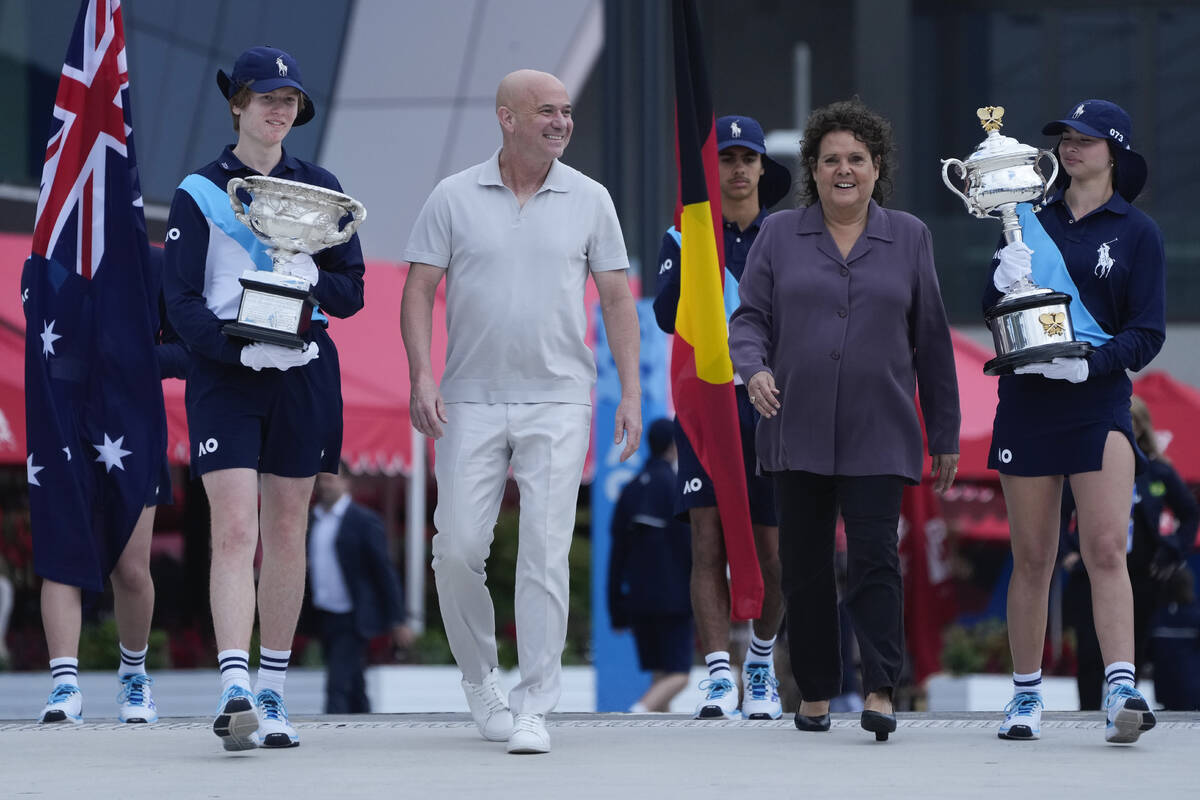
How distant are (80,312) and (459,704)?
7.11 m

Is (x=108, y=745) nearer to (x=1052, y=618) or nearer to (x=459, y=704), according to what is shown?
(x=459, y=704)

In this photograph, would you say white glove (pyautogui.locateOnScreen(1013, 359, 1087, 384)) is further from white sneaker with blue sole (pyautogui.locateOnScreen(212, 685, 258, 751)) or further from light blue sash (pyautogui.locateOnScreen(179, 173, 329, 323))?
white sneaker with blue sole (pyautogui.locateOnScreen(212, 685, 258, 751))

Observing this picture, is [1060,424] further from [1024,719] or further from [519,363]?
[519,363]

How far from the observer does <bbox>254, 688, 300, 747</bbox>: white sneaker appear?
5.88 metres

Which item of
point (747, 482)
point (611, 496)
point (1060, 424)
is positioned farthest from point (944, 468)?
point (611, 496)

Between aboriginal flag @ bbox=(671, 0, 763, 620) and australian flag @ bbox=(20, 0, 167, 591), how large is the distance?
6.43 feet

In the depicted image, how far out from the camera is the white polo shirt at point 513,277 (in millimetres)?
5930

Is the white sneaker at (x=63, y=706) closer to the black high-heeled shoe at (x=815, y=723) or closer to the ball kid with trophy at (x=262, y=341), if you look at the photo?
the ball kid with trophy at (x=262, y=341)

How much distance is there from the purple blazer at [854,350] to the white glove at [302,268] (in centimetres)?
134

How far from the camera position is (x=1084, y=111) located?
6176 mm

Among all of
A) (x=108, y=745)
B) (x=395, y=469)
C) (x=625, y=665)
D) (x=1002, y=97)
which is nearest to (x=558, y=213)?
(x=108, y=745)

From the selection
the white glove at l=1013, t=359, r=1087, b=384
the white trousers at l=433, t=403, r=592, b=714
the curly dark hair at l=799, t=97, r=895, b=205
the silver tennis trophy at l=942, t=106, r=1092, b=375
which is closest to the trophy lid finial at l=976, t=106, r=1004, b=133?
the silver tennis trophy at l=942, t=106, r=1092, b=375

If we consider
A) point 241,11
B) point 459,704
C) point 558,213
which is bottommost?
point 459,704

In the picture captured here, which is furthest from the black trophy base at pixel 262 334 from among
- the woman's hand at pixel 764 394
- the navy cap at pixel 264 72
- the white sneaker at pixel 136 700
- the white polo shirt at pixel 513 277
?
the white sneaker at pixel 136 700
